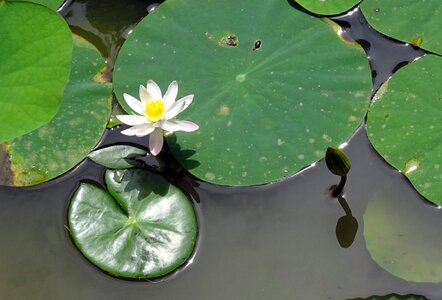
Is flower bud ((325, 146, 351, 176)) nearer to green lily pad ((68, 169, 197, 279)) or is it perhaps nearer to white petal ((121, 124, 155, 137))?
green lily pad ((68, 169, 197, 279))

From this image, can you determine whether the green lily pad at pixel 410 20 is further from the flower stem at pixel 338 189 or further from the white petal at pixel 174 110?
the white petal at pixel 174 110

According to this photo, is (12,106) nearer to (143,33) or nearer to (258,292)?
(143,33)

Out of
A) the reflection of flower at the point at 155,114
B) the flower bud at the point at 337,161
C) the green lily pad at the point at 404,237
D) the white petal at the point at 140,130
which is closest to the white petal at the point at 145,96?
the reflection of flower at the point at 155,114

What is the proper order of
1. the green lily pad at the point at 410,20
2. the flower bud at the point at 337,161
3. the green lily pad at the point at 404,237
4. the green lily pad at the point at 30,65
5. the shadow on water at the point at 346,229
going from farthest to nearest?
the green lily pad at the point at 410,20, the shadow on water at the point at 346,229, the green lily pad at the point at 404,237, the flower bud at the point at 337,161, the green lily pad at the point at 30,65

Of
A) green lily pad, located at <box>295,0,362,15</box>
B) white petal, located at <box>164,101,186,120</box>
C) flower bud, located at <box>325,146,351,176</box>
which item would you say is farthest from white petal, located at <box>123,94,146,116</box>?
green lily pad, located at <box>295,0,362,15</box>

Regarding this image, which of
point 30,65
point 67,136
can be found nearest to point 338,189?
point 67,136

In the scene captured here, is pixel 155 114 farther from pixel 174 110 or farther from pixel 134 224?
pixel 134 224

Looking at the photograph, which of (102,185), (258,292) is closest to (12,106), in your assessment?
(102,185)
